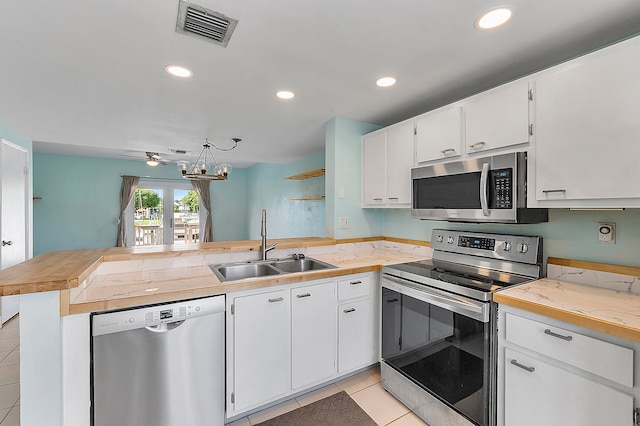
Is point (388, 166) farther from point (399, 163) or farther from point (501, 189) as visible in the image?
point (501, 189)

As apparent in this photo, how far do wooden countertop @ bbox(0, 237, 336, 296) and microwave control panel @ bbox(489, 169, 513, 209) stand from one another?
1.52 metres

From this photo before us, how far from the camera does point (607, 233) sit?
1.53 meters

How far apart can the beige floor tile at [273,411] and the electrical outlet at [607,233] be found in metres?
2.15

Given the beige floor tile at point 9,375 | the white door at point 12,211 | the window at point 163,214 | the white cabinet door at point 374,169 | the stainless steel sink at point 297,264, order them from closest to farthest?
the beige floor tile at point 9,375 → the stainless steel sink at point 297,264 → the white cabinet door at point 374,169 → the white door at point 12,211 → the window at point 163,214

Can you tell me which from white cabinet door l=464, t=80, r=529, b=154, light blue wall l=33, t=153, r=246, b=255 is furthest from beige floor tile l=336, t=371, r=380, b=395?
light blue wall l=33, t=153, r=246, b=255

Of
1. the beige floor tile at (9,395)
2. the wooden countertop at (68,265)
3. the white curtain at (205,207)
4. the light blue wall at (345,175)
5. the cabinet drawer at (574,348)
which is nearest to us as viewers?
the cabinet drawer at (574,348)

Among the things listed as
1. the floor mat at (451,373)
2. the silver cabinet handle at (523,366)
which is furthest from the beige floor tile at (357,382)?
the silver cabinet handle at (523,366)

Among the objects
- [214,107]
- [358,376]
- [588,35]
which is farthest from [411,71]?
[358,376]

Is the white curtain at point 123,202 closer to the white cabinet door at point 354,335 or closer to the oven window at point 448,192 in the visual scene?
the white cabinet door at point 354,335

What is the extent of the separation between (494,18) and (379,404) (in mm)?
2405

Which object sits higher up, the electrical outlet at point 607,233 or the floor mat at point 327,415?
the electrical outlet at point 607,233

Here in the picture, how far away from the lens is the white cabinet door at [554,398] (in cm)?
108

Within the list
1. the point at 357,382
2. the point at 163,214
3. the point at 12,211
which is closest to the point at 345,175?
the point at 357,382

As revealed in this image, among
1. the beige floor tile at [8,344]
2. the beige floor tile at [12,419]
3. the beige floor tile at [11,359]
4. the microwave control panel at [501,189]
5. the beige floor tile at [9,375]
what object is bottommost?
the beige floor tile at [12,419]
